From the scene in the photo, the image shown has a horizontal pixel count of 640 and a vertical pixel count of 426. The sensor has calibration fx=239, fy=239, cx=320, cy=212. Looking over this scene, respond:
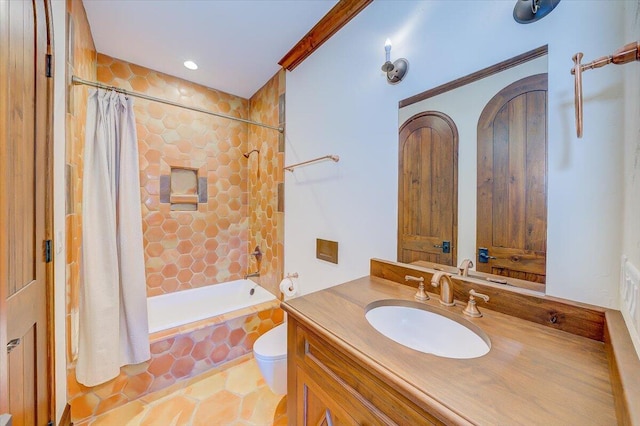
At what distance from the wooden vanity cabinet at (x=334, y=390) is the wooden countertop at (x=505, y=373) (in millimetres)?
61

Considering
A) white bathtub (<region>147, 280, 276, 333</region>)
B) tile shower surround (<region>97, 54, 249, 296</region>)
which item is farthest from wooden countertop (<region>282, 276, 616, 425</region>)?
tile shower surround (<region>97, 54, 249, 296</region>)

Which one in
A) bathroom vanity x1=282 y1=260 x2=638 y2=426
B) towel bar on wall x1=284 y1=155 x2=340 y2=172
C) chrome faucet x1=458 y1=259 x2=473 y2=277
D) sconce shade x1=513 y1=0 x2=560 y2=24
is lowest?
bathroom vanity x1=282 y1=260 x2=638 y2=426

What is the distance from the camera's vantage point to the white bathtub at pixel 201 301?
233 centimetres

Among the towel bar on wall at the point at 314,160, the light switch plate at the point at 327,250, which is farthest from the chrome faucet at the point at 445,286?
the towel bar on wall at the point at 314,160

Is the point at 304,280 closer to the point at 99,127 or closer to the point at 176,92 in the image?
the point at 99,127

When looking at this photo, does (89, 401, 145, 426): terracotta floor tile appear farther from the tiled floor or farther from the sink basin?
the sink basin

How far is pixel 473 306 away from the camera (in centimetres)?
86

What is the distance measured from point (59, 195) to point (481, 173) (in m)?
1.97

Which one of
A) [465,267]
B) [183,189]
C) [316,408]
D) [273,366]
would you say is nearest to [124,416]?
[273,366]

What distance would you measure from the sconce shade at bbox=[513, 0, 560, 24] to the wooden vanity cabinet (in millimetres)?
1265

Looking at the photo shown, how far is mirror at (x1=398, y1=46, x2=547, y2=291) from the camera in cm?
83

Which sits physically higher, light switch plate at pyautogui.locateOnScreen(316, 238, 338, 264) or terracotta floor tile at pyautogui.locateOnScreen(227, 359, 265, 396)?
light switch plate at pyautogui.locateOnScreen(316, 238, 338, 264)

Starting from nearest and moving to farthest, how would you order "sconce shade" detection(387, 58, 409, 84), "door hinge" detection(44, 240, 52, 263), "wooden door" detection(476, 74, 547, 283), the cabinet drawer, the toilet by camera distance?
the cabinet drawer → "wooden door" detection(476, 74, 547, 283) → "door hinge" detection(44, 240, 52, 263) → "sconce shade" detection(387, 58, 409, 84) → the toilet

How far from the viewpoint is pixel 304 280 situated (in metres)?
1.94
